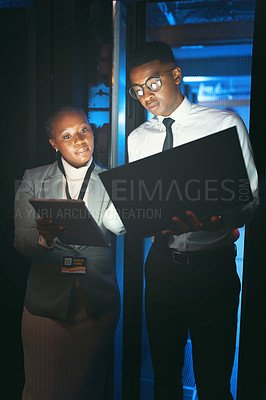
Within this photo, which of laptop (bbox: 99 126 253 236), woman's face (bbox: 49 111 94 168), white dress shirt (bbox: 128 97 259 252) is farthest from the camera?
woman's face (bbox: 49 111 94 168)

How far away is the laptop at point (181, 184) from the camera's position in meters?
1.43

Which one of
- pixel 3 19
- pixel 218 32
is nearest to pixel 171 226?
pixel 218 32

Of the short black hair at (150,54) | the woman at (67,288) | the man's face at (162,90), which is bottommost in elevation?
the woman at (67,288)

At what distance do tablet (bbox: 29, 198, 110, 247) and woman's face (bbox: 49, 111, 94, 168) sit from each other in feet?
Answer: 1.04

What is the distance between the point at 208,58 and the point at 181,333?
1.32 metres

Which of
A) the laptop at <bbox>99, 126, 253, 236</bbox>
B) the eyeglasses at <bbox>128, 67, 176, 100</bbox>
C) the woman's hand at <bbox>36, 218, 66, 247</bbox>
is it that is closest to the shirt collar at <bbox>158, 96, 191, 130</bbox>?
the eyeglasses at <bbox>128, 67, 176, 100</bbox>

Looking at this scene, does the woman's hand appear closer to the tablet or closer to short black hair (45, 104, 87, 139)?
the tablet

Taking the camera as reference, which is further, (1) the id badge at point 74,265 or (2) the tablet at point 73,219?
(1) the id badge at point 74,265

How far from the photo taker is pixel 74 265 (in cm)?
187

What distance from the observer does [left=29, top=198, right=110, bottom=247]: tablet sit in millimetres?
1531

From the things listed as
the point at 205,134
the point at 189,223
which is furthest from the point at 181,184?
the point at 205,134

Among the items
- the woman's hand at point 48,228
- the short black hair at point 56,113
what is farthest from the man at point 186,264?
the woman's hand at point 48,228

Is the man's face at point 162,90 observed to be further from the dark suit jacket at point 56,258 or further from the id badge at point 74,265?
the id badge at point 74,265

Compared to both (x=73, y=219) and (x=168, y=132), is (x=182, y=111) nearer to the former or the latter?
(x=168, y=132)
